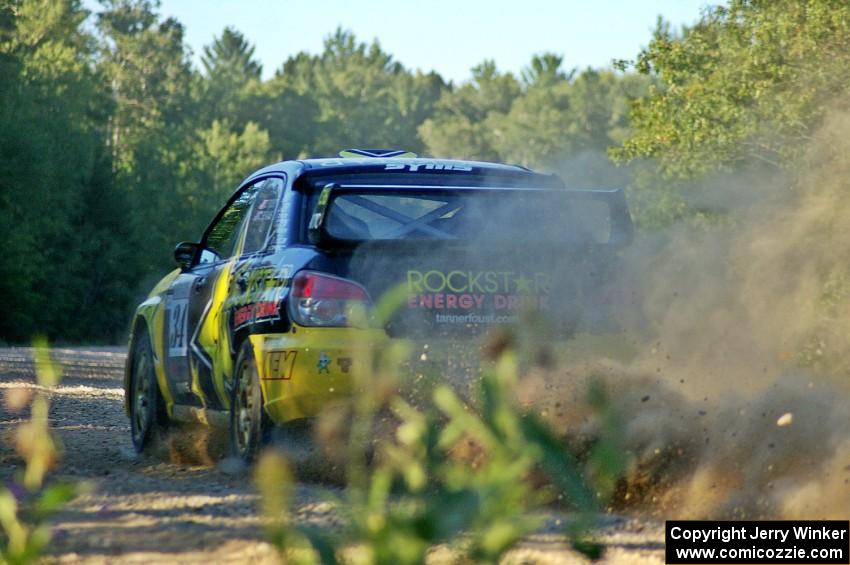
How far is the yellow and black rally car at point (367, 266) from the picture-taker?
7238 millimetres

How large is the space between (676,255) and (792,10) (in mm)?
23573

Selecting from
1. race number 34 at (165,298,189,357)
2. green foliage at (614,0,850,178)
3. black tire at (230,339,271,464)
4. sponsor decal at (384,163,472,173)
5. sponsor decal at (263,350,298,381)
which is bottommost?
black tire at (230,339,271,464)

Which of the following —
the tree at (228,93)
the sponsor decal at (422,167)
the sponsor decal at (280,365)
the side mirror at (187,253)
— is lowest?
the sponsor decal at (280,365)

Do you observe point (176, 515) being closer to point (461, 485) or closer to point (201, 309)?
point (201, 309)

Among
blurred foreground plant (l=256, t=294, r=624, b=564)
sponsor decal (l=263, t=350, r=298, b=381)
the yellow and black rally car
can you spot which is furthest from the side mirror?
blurred foreground plant (l=256, t=294, r=624, b=564)

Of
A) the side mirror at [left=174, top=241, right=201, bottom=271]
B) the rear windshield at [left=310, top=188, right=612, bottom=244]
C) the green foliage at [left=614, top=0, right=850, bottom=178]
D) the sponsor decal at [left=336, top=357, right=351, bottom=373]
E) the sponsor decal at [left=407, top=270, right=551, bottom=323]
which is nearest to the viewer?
the sponsor decal at [left=336, top=357, right=351, bottom=373]

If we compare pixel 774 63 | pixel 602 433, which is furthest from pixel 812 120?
pixel 602 433

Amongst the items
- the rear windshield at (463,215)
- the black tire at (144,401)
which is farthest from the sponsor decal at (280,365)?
the black tire at (144,401)

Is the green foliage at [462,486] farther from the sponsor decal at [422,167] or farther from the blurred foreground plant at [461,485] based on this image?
the sponsor decal at [422,167]

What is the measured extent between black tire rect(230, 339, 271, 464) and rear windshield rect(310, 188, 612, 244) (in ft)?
2.80

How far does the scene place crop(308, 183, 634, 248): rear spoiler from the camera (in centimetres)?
739

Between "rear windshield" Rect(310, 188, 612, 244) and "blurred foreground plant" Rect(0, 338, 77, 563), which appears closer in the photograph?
"blurred foreground plant" Rect(0, 338, 77, 563)

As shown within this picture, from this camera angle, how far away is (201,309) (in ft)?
29.1

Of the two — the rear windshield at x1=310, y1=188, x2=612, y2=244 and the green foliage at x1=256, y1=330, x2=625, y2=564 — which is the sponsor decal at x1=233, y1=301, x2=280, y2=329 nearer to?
the rear windshield at x1=310, y1=188, x2=612, y2=244
